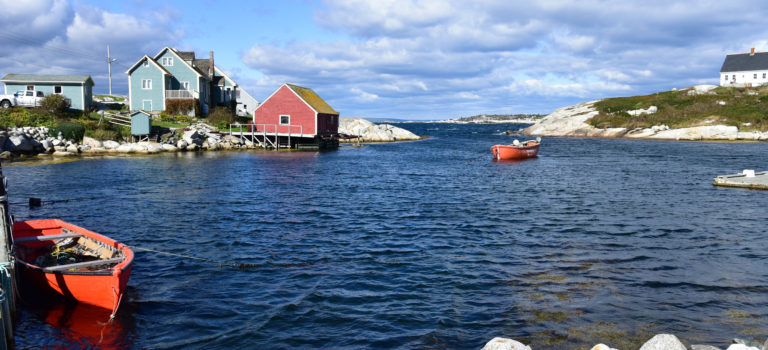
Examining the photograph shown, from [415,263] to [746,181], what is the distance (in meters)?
23.6

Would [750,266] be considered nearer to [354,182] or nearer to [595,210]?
[595,210]

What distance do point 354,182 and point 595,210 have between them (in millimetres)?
14817

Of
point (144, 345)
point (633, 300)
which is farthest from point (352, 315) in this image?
point (633, 300)

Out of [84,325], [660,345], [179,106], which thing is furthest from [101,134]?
[660,345]

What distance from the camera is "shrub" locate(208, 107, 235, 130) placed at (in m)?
59.9

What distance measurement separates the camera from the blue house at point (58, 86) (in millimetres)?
55031

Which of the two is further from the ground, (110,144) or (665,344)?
(110,144)

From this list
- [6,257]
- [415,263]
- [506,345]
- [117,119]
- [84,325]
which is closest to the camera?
[506,345]

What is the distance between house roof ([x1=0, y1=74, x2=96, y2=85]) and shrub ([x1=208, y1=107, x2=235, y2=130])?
13841 millimetres

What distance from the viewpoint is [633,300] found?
35.6ft

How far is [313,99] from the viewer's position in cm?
6038

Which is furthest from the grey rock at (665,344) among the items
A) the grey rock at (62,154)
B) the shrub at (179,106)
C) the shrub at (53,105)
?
the shrub at (179,106)

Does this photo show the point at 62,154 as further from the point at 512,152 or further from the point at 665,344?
the point at 665,344

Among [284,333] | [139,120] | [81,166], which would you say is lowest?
[284,333]
